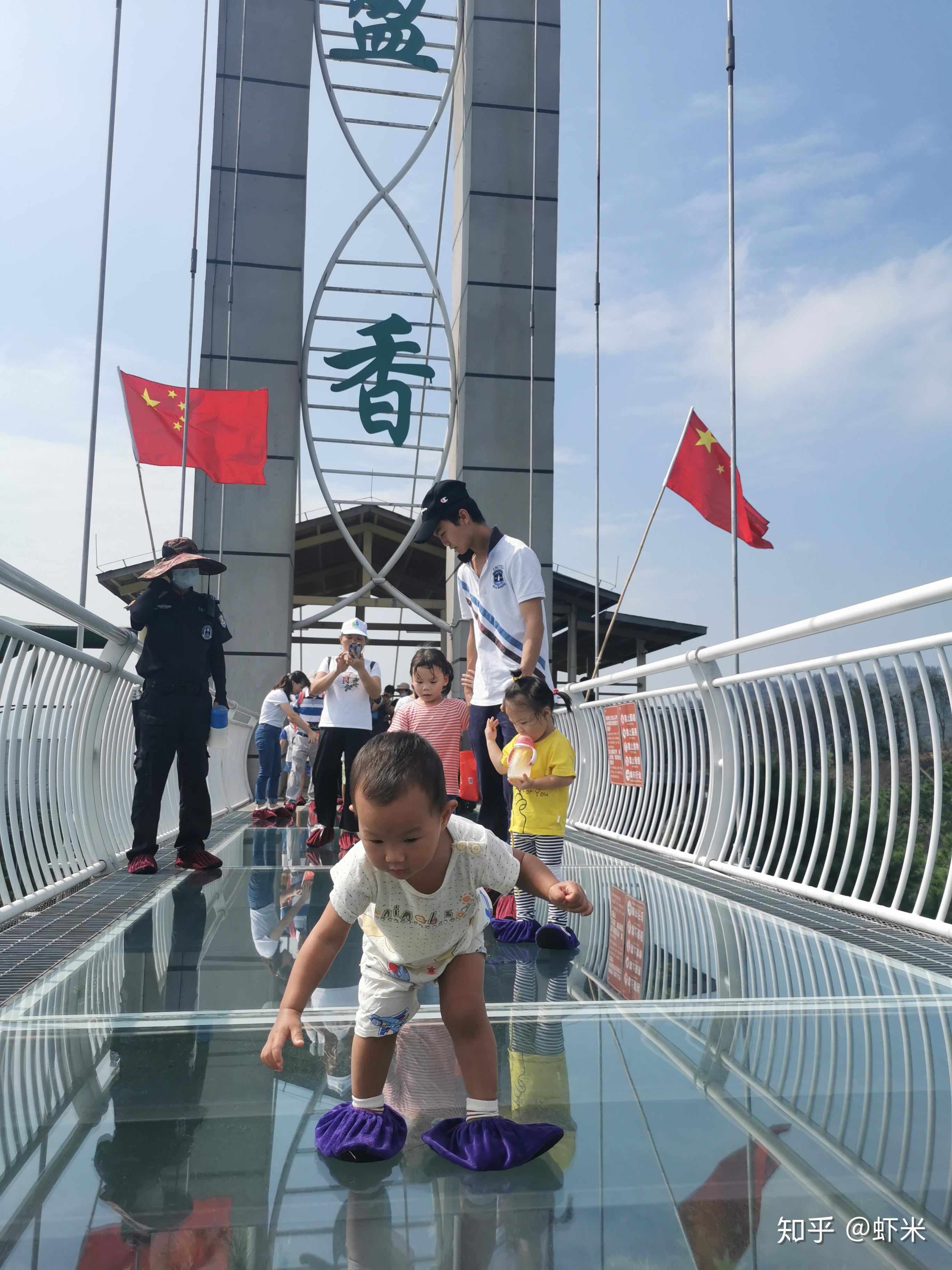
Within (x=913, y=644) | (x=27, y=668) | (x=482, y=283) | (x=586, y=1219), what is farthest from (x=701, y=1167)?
(x=482, y=283)

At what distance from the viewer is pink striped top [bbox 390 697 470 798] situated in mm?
5520

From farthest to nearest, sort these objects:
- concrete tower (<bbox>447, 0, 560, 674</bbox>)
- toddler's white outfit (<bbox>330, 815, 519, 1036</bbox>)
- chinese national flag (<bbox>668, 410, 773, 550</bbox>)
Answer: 1. concrete tower (<bbox>447, 0, 560, 674</bbox>)
2. chinese national flag (<bbox>668, 410, 773, 550</bbox>)
3. toddler's white outfit (<bbox>330, 815, 519, 1036</bbox>)

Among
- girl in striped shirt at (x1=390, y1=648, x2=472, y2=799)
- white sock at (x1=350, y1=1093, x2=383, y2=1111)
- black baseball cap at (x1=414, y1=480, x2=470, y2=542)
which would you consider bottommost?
white sock at (x1=350, y1=1093, x2=383, y2=1111)

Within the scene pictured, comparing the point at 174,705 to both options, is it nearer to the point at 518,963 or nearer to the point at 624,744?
the point at 518,963

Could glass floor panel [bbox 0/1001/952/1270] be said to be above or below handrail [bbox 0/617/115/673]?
below

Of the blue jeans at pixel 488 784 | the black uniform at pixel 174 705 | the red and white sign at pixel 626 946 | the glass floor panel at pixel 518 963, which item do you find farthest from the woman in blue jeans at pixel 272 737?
the red and white sign at pixel 626 946

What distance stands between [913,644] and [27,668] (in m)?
3.44

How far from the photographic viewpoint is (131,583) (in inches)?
908

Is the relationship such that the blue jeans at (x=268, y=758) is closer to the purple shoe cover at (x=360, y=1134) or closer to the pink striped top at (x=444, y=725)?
the pink striped top at (x=444, y=725)

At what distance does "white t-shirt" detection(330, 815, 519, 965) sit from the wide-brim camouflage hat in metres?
3.65

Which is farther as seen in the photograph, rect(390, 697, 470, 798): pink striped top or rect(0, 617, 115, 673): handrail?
rect(390, 697, 470, 798): pink striped top

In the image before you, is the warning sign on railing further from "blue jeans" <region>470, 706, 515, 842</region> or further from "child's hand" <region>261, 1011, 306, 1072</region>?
"child's hand" <region>261, 1011, 306, 1072</region>

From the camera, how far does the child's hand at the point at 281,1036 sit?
168 centimetres

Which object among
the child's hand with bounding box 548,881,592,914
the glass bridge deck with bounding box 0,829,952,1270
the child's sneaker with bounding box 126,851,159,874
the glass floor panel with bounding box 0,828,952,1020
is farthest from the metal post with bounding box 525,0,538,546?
the child's hand with bounding box 548,881,592,914
